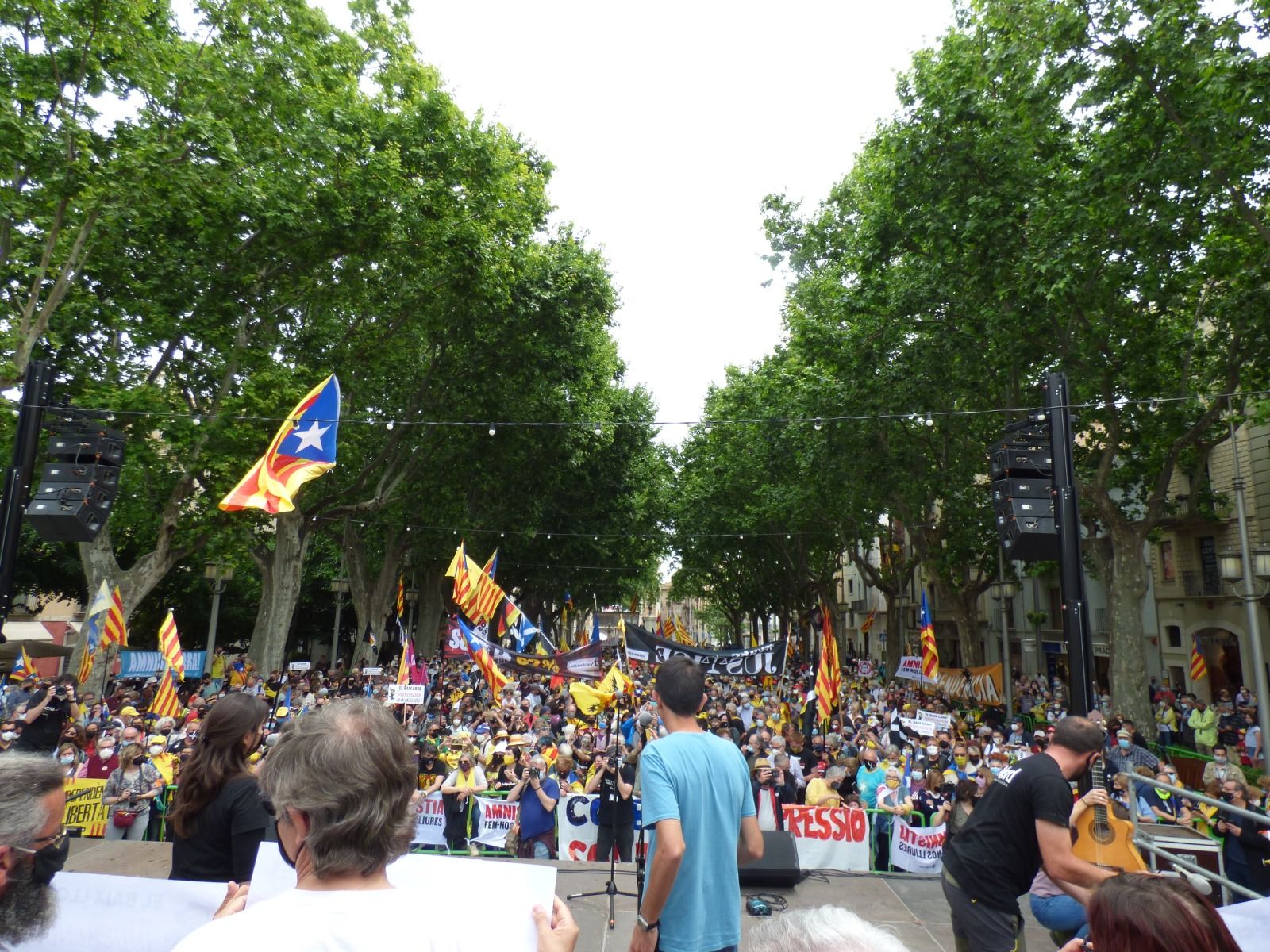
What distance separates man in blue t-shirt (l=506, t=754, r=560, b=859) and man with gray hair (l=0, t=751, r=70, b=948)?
7.25m

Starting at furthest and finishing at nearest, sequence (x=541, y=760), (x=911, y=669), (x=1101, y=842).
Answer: (x=911, y=669)
(x=541, y=760)
(x=1101, y=842)

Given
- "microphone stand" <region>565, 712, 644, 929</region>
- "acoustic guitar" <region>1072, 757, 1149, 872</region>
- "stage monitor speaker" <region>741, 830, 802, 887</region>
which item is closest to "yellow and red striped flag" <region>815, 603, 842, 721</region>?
"microphone stand" <region>565, 712, 644, 929</region>

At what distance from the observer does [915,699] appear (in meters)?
22.3

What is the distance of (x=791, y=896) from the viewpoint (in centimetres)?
709

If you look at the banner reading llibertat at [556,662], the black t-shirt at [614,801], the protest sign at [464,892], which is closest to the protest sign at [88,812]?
the black t-shirt at [614,801]

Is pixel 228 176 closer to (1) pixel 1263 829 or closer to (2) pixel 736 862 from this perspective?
(2) pixel 736 862

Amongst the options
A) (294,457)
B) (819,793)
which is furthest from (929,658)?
(294,457)

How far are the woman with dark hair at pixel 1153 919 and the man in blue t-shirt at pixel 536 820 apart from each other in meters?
7.71

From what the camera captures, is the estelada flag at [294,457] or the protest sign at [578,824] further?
the protest sign at [578,824]

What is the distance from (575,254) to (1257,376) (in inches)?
695

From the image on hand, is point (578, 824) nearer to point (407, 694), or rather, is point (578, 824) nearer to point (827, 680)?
point (407, 694)

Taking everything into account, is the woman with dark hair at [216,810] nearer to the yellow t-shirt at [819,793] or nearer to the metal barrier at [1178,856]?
the metal barrier at [1178,856]

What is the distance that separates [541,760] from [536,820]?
0.82m

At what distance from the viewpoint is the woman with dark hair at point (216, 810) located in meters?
2.93
